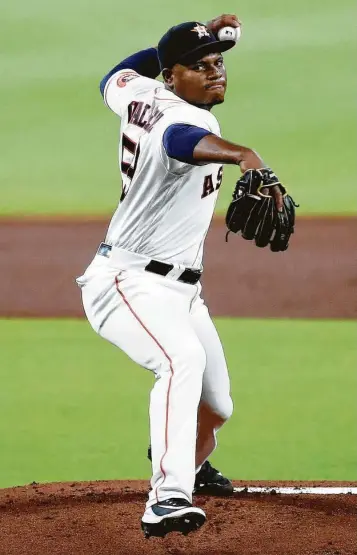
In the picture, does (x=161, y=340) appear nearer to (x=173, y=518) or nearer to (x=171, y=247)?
(x=171, y=247)

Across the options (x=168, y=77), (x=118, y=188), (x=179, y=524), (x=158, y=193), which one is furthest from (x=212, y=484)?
(x=118, y=188)

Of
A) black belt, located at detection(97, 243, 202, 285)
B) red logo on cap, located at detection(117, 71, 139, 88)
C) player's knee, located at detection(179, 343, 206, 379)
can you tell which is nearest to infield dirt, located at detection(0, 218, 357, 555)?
player's knee, located at detection(179, 343, 206, 379)

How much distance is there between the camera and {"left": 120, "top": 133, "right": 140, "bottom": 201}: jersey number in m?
3.53

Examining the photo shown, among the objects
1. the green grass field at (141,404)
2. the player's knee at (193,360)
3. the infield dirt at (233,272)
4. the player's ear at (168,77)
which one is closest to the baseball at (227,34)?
the player's ear at (168,77)

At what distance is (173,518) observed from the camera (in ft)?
10.5

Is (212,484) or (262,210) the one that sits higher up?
(262,210)

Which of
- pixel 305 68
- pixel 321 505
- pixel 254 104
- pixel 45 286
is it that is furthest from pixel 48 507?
pixel 305 68

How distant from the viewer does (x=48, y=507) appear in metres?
4.14

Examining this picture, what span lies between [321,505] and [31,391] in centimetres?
235

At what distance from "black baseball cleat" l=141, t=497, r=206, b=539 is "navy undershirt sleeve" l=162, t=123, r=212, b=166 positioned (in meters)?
1.06

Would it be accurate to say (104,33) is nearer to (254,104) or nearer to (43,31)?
(43,31)

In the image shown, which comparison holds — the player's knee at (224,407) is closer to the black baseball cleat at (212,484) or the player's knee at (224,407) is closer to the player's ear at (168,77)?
the black baseball cleat at (212,484)

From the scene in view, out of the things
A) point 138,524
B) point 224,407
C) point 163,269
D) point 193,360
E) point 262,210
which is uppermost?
point 262,210

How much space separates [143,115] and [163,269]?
532 millimetres
